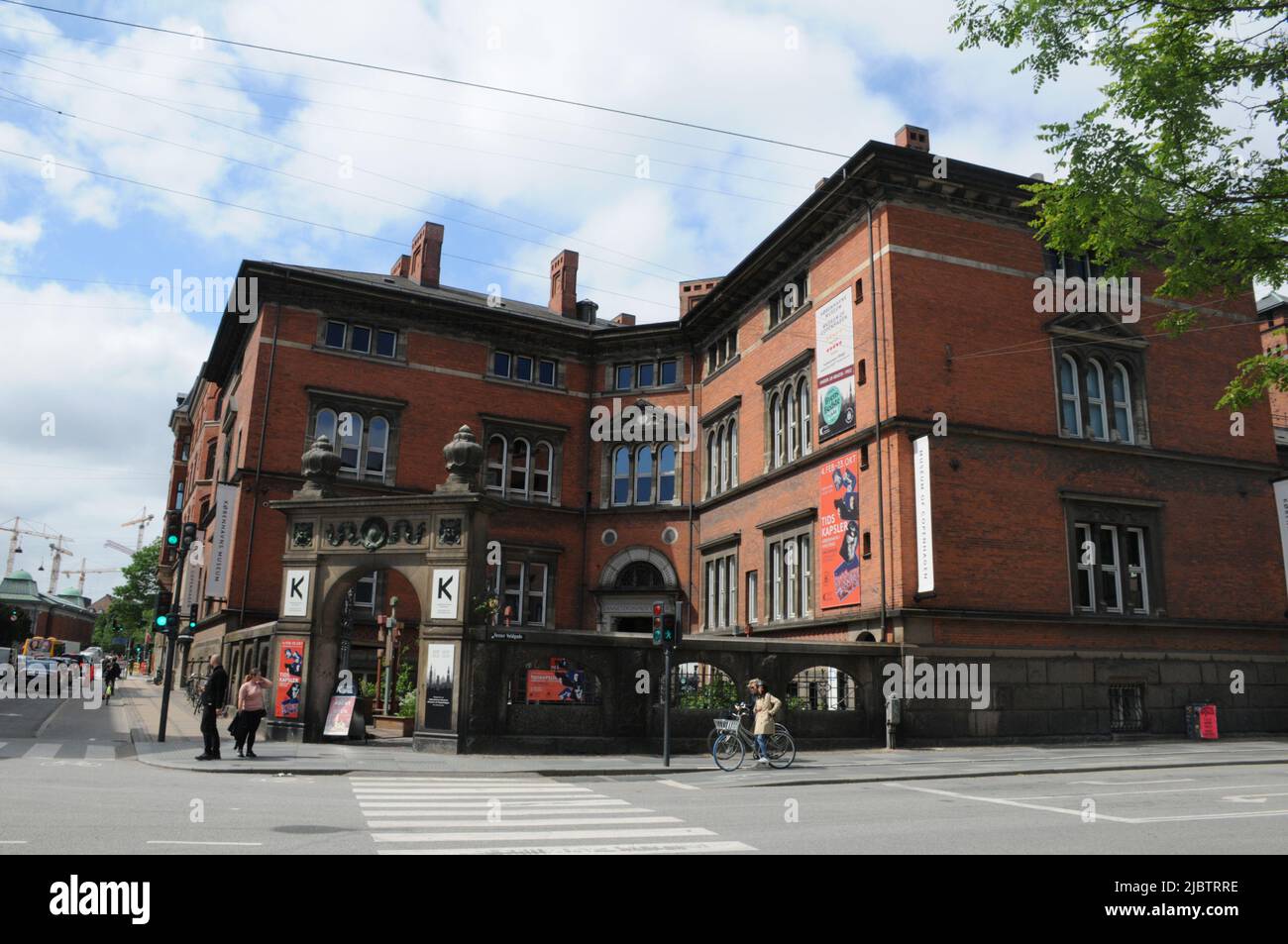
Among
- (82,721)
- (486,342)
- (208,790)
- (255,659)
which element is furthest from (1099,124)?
(82,721)

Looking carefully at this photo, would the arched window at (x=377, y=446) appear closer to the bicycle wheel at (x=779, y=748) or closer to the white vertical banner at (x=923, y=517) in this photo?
the white vertical banner at (x=923, y=517)

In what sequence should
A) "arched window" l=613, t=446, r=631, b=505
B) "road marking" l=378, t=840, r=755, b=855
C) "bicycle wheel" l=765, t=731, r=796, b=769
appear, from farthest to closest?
"arched window" l=613, t=446, r=631, b=505
"bicycle wheel" l=765, t=731, r=796, b=769
"road marking" l=378, t=840, r=755, b=855

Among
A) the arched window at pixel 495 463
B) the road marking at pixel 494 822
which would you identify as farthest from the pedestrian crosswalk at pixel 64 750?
the arched window at pixel 495 463

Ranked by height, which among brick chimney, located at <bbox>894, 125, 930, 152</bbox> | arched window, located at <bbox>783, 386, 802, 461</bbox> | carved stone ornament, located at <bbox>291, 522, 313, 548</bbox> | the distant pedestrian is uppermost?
brick chimney, located at <bbox>894, 125, 930, 152</bbox>

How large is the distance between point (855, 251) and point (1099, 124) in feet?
34.6

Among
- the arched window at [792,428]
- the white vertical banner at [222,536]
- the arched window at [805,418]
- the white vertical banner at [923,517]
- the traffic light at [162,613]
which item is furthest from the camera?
the white vertical banner at [222,536]

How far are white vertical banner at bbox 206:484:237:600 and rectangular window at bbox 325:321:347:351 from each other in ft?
20.8

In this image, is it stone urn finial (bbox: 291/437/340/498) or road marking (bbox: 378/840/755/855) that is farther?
stone urn finial (bbox: 291/437/340/498)

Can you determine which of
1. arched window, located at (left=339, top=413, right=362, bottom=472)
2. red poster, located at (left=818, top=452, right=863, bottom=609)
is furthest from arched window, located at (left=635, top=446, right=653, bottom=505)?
red poster, located at (left=818, top=452, right=863, bottom=609)

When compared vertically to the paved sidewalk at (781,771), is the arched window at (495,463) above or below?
above

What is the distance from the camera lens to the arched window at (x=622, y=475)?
3875 cm

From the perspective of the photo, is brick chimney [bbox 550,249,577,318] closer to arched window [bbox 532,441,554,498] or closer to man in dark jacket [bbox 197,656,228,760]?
arched window [bbox 532,441,554,498]

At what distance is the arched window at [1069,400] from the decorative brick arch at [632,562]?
15824 mm

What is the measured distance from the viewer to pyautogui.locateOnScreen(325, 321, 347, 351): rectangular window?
34.9 meters
